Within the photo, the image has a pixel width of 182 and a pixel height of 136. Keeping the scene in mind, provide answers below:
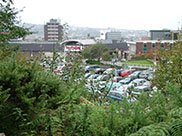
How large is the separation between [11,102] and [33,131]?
1.41ft

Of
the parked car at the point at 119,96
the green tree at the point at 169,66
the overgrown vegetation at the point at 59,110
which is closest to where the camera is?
the overgrown vegetation at the point at 59,110

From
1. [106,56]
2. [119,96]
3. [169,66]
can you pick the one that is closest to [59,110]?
[119,96]

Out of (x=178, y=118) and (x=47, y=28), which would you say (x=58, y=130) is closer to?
(x=178, y=118)

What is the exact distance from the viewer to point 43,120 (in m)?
2.74

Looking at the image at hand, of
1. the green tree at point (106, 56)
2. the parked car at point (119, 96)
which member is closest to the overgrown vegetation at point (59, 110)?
the parked car at point (119, 96)

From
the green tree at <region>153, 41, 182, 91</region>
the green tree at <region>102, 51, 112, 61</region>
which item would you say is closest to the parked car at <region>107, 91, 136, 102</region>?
the green tree at <region>153, 41, 182, 91</region>

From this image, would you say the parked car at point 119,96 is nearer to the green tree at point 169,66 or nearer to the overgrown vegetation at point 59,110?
the overgrown vegetation at point 59,110

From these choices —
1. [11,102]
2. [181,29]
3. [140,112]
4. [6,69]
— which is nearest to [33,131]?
[11,102]

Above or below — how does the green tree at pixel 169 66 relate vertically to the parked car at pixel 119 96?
above

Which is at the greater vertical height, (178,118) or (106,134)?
(178,118)

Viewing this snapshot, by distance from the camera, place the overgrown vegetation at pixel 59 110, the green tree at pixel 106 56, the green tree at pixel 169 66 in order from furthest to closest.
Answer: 1. the green tree at pixel 106 56
2. the green tree at pixel 169 66
3. the overgrown vegetation at pixel 59 110

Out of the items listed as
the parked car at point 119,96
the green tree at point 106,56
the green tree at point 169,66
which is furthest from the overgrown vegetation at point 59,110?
the green tree at point 106,56

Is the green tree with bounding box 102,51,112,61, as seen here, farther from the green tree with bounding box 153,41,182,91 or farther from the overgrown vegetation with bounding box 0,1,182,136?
the overgrown vegetation with bounding box 0,1,182,136

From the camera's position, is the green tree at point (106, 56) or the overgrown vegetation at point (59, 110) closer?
the overgrown vegetation at point (59, 110)
